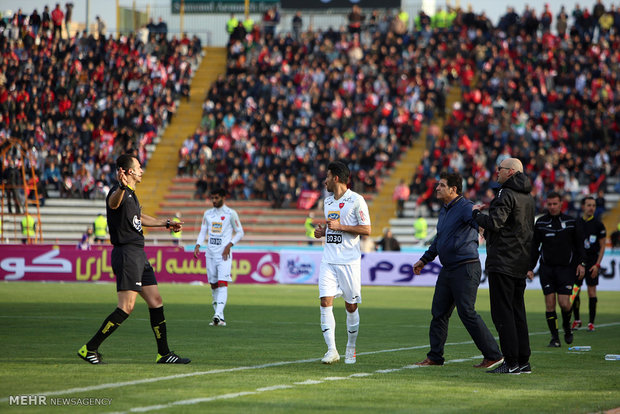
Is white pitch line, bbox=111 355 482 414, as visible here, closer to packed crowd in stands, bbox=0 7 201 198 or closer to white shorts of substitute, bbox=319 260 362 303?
white shorts of substitute, bbox=319 260 362 303

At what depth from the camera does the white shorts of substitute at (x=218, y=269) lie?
17.8m

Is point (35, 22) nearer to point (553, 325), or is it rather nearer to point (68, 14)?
point (68, 14)

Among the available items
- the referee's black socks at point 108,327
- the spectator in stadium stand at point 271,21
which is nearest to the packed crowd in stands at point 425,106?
the spectator in stadium stand at point 271,21

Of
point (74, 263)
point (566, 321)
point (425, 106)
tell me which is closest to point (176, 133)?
point (425, 106)

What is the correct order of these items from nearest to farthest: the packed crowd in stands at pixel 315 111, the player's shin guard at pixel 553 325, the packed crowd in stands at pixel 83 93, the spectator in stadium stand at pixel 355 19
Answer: the player's shin guard at pixel 553 325, the packed crowd in stands at pixel 315 111, the packed crowd in stands at pixel 83 93, the spectator in stadium stand at pixel 355 19

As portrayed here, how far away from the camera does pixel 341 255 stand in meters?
11.5

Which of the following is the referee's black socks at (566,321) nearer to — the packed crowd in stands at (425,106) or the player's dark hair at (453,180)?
the player's dark hair at (453,180)

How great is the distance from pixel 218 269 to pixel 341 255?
6.74 meters

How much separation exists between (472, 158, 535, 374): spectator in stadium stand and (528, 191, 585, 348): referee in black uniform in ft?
12.6

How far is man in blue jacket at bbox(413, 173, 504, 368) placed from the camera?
11195 mm

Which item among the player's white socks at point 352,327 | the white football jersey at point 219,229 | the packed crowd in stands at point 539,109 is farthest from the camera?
the packed crowd in stands at point 539,109

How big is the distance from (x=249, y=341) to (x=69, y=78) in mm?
33002

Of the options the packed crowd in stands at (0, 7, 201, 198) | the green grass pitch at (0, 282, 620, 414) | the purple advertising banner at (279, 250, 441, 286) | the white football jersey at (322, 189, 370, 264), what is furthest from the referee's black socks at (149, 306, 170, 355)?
the packed crowd in stands at (0, 7, 201, 198)

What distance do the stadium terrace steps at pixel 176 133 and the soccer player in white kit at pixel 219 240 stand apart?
2160cm
